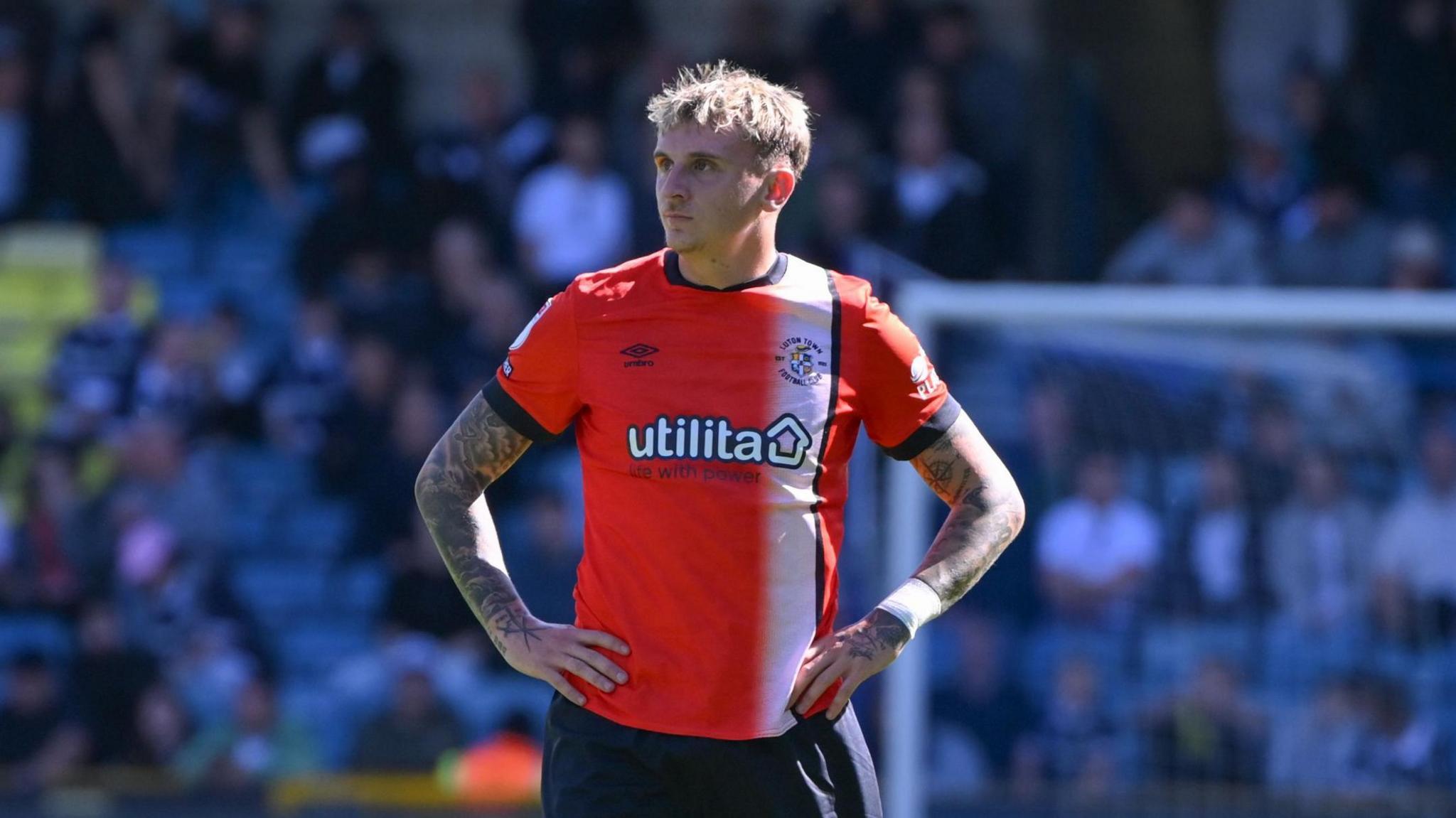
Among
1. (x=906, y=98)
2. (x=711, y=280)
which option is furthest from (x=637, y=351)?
(x=906, y=98)

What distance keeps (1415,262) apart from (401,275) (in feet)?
18.6

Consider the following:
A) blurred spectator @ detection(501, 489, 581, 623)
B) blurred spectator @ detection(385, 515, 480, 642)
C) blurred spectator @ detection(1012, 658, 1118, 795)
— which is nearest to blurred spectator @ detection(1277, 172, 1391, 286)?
blurred spectator @ detection(1012, 658, 1118, 795)

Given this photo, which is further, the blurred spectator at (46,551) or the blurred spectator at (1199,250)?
the blurred spectator at (46,551)

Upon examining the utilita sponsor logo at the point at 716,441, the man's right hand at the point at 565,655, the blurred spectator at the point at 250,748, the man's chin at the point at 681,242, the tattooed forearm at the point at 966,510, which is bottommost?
the blurred spectator at the point at 250,748

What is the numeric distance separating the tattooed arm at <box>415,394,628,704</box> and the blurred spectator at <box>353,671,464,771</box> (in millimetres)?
6047

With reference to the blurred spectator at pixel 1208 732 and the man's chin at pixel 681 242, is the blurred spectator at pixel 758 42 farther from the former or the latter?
the man's chin at pixel 681 242

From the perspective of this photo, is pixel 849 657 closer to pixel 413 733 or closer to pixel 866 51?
pixel 413 733

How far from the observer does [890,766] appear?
21.7 feet

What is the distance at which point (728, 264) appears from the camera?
3750 millimetres

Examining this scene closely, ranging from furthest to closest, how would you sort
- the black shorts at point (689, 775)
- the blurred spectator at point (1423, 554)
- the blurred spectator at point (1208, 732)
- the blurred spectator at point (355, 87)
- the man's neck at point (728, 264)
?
the blurred spectator at point (355, 87) → the blurred spectator at point (1208, 732) → the blurred spectator at point (1423, 554) → the man's neck at point (728, 264) → the black shorts at point (689, 775)

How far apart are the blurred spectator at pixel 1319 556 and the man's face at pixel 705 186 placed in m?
4.01

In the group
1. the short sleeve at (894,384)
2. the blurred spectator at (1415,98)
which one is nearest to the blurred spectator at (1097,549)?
the short sleeve at (894,384)

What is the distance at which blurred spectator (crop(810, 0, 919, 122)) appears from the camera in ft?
37.3

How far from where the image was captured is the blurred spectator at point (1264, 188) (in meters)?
10.5
